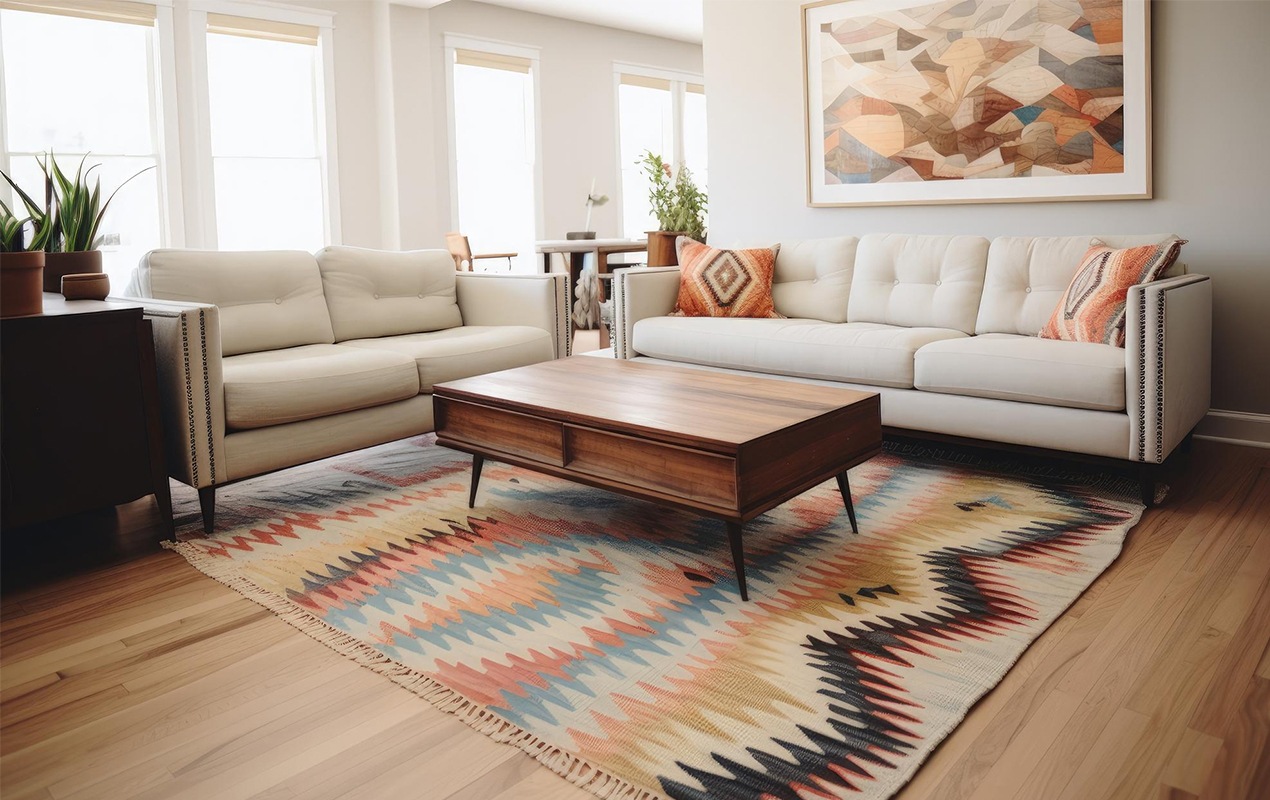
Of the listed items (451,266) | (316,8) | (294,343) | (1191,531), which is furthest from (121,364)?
(316,8)

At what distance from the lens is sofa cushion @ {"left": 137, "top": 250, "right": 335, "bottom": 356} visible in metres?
3.26

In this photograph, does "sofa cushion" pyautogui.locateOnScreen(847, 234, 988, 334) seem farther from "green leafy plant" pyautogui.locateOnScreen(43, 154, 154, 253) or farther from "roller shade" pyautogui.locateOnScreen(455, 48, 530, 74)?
"roller shade" pyautogui.locateOnScreen(455, 48, 530, 74)

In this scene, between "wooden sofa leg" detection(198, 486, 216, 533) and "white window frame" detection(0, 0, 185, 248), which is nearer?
"wooden sofa leg" detection(198, 486, 216, 533)

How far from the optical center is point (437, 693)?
1813mm

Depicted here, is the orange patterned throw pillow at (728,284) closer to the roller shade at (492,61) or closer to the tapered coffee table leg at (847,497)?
the tapered coffee table leg at (847,497)

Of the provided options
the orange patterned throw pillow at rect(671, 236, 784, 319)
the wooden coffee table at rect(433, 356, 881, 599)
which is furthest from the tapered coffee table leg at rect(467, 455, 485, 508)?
the orange patterned throw pillow at rect(671, 236, 784, 319)

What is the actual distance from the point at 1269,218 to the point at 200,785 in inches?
154

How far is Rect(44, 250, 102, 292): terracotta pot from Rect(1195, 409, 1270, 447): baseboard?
4157 mm

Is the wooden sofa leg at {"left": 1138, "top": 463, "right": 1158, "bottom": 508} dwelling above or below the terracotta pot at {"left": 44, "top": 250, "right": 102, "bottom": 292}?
below

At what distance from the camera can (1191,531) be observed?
8.61 ft

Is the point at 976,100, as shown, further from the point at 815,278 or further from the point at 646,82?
the point at 646,82

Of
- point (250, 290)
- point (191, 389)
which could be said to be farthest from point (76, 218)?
point (191, 389)

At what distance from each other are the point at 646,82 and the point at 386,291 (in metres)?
6.04

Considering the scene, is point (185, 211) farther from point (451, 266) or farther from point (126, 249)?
point (451, 266)
